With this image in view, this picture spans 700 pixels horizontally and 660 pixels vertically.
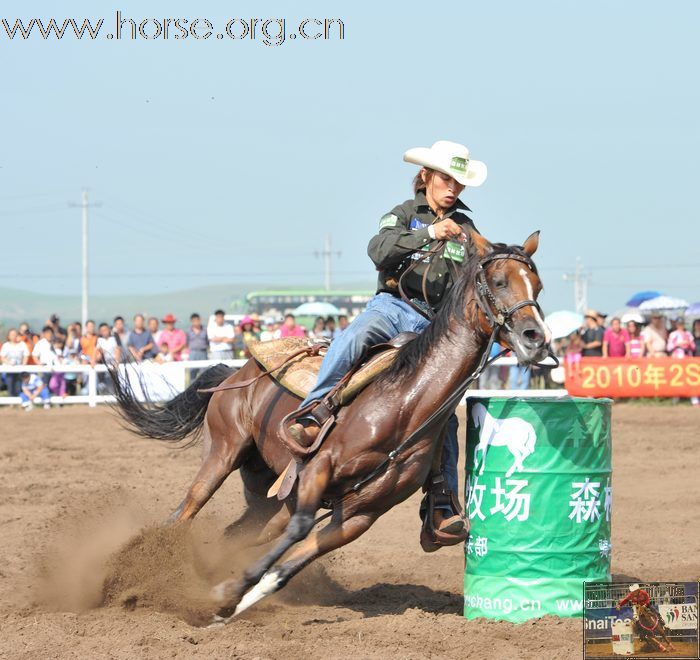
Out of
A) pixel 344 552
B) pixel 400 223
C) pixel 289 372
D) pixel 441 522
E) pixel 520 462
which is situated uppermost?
pixel 400 223

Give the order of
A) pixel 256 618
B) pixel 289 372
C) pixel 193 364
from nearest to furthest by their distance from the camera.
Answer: pixel 256 618
pixel 289 372
pixel 193 364

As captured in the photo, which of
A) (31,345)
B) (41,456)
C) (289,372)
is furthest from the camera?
(31,345)

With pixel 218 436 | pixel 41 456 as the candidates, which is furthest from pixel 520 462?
pixel 41 456

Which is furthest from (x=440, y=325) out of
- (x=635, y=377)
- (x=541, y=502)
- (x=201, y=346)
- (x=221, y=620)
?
(x=201, y=346)

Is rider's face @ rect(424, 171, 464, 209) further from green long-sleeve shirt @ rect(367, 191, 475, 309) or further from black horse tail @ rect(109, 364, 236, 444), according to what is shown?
black horse tail @ rect(109, 364, 236, 444)

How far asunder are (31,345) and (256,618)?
596 inches

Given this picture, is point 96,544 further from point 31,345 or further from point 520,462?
point 31,345

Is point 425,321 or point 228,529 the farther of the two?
point 228,529

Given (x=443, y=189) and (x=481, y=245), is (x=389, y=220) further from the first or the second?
(x=481, y=245)

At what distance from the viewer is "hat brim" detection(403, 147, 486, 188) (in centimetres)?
607

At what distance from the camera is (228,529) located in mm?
7082

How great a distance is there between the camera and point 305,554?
559cm

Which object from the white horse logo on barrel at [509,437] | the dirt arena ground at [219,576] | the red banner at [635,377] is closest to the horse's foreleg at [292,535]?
the dirt arena ground at [219,576]

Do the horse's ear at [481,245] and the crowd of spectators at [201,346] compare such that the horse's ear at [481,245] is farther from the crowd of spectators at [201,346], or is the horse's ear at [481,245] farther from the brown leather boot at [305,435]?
the crowd of spectators at [201,346]
